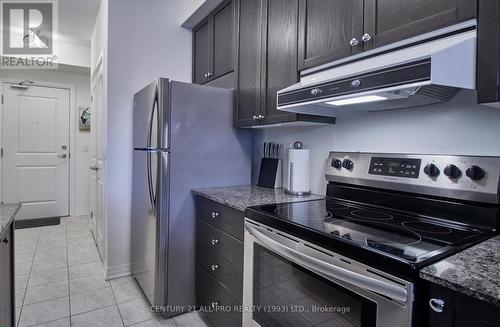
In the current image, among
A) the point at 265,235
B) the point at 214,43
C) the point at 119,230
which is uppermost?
the point at 214,43

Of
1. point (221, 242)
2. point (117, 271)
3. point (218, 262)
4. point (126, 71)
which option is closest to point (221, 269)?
point (218, 262)

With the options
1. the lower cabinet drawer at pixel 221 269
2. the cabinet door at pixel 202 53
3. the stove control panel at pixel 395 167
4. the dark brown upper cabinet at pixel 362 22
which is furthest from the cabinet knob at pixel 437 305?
the cabinet door at pixel 202 53

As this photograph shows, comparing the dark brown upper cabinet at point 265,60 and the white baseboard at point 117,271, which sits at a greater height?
the dark brown upper cabinet at point 265,60

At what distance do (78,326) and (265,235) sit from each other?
147 centimetres

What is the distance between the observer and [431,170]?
4.00ft

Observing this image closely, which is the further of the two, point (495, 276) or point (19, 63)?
point (19, 63)

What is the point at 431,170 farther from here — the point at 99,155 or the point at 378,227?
the point at 99,155

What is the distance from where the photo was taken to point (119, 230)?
8.57ft

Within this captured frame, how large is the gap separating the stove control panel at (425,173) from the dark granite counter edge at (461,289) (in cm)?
56

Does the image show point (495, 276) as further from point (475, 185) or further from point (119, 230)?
point (119, 230)

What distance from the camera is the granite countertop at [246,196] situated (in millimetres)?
1604

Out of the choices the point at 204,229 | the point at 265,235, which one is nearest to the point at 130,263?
the point at 204,229

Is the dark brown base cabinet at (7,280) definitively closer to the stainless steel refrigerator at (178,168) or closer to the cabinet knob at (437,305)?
the stainless steel refrigerator at (178,168)

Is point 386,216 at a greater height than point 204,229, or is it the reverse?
point 386,216
